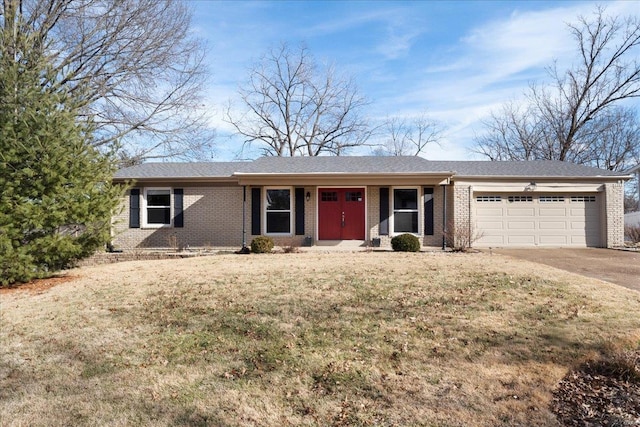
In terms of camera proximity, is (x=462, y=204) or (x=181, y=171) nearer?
(x=462, y=204)

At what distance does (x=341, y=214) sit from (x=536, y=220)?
7381 millimetres

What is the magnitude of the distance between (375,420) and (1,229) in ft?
26.7

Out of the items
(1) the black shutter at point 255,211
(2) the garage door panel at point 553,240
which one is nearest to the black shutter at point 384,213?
(1) the black shutter at point 255,211

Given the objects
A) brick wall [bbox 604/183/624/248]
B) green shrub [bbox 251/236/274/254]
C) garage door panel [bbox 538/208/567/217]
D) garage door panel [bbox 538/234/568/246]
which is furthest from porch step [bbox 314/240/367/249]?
brick wall [bbox 604/183/624/248]

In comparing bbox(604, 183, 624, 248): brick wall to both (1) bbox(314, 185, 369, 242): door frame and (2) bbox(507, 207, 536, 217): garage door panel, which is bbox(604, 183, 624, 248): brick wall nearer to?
(2) bbox(507, 207, 536, 217): garage door panel

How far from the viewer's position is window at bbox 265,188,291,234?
51.0ft

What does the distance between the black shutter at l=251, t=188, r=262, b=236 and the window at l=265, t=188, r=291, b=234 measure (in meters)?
0.30

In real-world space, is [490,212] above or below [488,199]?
below

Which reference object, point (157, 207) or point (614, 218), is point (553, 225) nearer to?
point (614, 218)

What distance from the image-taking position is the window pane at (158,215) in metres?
16.0

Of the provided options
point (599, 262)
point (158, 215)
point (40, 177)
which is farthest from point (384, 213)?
point (40, 177)

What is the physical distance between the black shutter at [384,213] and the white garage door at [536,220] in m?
3.48

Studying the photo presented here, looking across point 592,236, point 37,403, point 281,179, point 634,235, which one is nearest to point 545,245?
point 592,236

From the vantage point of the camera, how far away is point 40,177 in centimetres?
855
